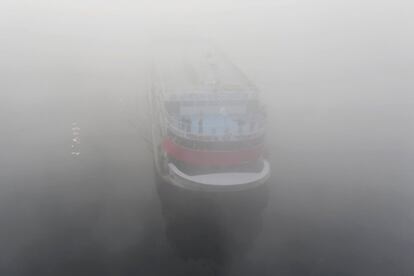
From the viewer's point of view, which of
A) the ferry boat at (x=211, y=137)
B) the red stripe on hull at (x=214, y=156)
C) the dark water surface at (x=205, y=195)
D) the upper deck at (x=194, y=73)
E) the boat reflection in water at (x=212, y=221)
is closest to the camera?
the dark water surface at (x=205, y=195)

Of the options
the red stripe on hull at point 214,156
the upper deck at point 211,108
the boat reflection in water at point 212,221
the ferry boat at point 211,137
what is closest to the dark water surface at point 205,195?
the boat reflection in water at point 212,221

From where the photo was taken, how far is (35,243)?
28.3 meters

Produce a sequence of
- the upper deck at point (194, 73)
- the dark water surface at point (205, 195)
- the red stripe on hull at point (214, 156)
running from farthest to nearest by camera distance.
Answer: the upper deck at point (194, 73)
the red stripe on hull at point (214, 156)
the dark water surface at point (205, 195)

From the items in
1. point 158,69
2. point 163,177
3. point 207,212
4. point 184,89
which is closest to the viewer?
point 207,212

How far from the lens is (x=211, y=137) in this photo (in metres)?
32.6

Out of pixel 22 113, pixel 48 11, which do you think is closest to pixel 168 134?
pixel 22 113

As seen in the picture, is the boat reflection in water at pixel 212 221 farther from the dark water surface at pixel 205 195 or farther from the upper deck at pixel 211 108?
the upper deck at pixel 211 108

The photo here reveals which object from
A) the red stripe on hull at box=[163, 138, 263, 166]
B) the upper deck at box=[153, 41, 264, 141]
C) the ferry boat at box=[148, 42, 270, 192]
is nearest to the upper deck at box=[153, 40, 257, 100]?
the upper deck at box=[153, 41, 264, 141]

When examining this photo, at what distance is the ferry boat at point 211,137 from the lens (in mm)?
32688

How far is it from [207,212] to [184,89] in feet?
45.6

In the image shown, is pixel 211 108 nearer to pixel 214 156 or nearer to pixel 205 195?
pixel 214 156

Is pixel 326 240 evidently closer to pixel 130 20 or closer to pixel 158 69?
pixel 158 69

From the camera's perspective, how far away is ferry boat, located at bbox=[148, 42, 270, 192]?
32688 millimetres

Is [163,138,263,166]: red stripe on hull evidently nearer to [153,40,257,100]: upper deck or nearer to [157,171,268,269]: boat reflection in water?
[157,171,268,269]: boat reflection in water
